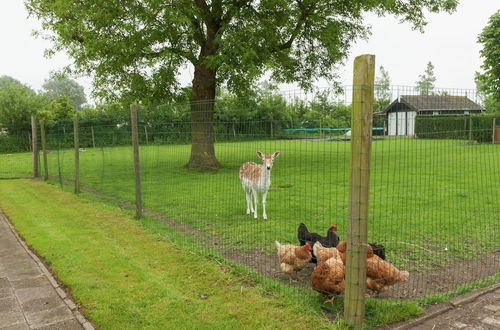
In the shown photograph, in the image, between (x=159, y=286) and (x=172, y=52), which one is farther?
(x=172, y=52)

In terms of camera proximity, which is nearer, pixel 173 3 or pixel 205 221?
pixel 205 221

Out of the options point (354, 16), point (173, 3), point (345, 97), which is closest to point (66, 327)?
point (345, 97)

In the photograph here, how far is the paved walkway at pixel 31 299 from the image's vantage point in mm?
4273

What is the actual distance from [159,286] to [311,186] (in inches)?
199

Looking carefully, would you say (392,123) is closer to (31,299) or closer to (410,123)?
(410,123)

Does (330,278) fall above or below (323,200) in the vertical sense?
above

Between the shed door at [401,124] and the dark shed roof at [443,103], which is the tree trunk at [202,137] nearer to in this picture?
the shed door at [401,124]

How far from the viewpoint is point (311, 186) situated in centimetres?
927

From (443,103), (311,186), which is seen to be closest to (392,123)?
(443,103)

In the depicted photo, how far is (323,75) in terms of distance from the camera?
2023 cm

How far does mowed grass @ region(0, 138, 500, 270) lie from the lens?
6.12m

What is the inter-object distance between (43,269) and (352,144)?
16.2 ft

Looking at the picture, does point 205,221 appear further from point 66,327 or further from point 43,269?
point 66,327

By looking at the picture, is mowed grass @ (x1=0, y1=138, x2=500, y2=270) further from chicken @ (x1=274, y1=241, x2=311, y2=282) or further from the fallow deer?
chicken @ (x1=274, y1=241, x2=311, y2=282)
